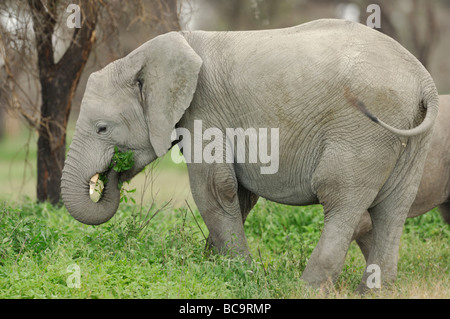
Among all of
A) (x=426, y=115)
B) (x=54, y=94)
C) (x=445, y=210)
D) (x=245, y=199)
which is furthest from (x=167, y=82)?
(x=54, y=94)

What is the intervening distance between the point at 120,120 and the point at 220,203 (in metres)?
1.00

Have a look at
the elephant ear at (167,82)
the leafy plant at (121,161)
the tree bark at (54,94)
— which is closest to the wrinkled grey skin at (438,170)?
the elephant ear at (167,82)

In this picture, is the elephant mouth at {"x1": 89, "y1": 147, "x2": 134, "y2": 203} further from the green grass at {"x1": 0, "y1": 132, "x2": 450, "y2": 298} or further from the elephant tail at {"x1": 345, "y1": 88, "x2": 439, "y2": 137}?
the elephant tail at {"x1": 345, "y1": 88, "x2": 439, "y2": 137}

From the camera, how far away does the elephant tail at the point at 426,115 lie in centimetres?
441

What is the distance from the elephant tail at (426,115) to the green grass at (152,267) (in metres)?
1.13

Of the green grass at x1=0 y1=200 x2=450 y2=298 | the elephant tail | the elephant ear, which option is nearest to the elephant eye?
the elephant ear

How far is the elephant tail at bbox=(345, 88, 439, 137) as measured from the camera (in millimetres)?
4410

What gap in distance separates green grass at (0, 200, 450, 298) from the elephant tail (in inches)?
44.4

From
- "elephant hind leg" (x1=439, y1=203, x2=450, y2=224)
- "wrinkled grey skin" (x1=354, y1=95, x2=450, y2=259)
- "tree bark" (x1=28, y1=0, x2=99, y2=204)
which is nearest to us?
"wrinkled grey skin" (x1=354, y1=95, x2=450, y2=259)

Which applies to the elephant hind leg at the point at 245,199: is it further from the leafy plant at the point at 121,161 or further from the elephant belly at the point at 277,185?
the leafy plant at the point at 121,161

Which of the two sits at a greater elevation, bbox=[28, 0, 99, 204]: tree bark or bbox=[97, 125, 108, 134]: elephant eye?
bbox=[28, 0, 99, 204]: tree bark
